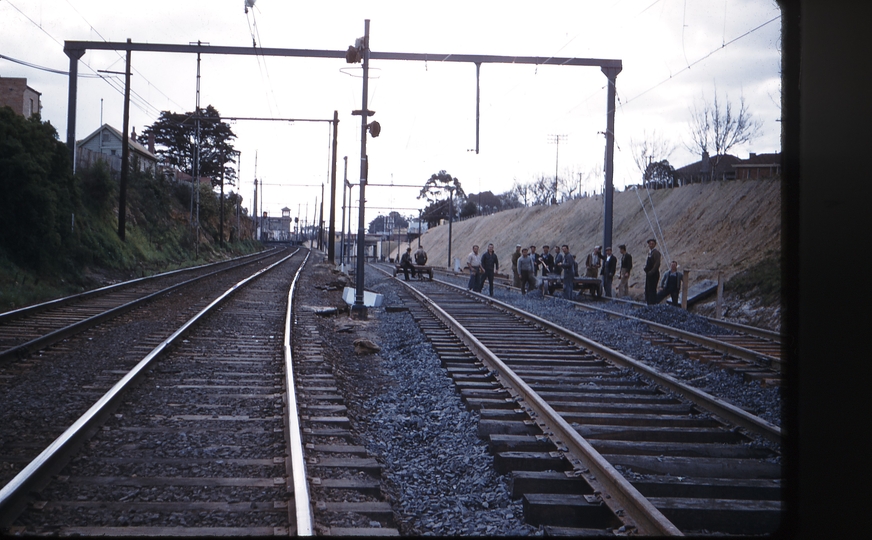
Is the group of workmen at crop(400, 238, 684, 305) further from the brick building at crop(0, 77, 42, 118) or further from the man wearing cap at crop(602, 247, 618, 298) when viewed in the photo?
the brick building at crop(0, 77, 42, 118)

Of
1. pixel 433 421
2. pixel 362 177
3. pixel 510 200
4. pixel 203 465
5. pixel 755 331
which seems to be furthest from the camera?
pixel 510 200

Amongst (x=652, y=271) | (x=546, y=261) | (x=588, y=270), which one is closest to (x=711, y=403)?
(x=652, y=271)

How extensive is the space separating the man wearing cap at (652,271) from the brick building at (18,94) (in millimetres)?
46734

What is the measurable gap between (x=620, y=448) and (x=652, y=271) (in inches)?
481

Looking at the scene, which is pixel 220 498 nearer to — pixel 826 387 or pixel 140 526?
pixel 140 526

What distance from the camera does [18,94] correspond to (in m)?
49.2

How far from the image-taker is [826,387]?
447 cm

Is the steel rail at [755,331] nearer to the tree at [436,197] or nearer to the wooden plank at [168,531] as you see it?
the wooden plank at [168,531]

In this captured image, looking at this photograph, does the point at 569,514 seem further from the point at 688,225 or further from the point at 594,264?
the point at 688,225

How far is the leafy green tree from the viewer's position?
1706cm

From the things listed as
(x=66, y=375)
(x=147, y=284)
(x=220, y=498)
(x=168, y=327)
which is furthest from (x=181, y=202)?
(x=220, y=498)

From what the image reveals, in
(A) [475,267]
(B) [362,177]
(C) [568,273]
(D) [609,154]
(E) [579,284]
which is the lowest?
(E) [579,284]

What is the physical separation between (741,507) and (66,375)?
7.17 meters

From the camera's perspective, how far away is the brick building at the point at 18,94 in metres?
48.8
